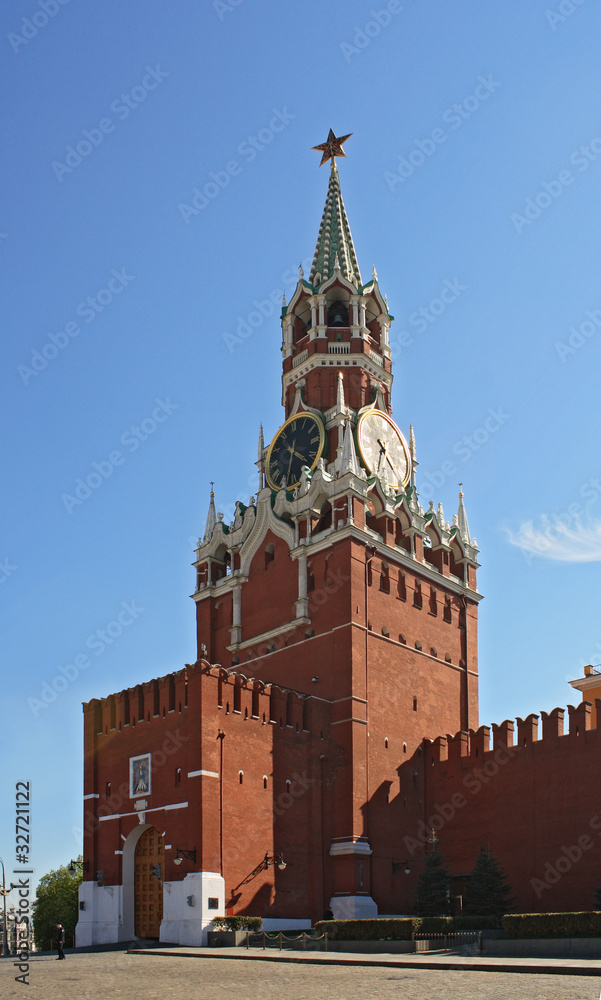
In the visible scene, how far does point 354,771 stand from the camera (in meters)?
40.8

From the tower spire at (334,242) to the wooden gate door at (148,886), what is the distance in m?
30.5

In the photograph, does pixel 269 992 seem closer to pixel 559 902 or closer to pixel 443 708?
pixel 559 902

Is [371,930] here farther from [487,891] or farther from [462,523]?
[462,523]

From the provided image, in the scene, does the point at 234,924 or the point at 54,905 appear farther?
the point at 54,905

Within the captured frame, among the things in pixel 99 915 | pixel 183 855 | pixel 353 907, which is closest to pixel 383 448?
pixel 353 907

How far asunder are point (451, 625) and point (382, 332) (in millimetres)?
16444

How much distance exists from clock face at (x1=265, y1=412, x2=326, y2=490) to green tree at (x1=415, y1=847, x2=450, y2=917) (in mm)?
18584

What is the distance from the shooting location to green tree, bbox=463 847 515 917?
36.1m

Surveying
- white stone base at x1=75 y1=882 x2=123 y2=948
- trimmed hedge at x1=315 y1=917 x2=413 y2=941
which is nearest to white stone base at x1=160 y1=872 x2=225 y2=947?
white stone base at x1=75 y1=882 x2=123 y2=948

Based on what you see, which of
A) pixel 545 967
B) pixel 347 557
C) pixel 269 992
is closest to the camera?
pixel 269 992

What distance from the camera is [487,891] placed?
36.2 metres

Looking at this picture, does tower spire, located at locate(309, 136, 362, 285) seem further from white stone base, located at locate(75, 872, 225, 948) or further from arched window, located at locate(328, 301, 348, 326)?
white stone base, located at locate(75, 872, 225, 948)

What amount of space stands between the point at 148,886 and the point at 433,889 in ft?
34.7

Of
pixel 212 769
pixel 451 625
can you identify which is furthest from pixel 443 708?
pixel 212 769
